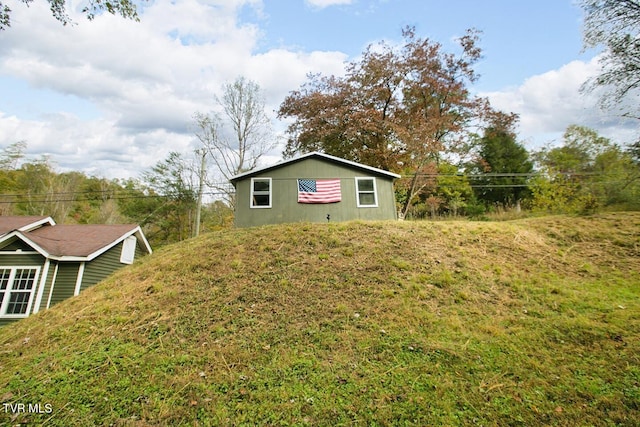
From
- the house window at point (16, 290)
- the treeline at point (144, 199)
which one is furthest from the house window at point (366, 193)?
the treeline at point (144, 199)

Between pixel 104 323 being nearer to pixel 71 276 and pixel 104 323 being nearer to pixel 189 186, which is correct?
pixel 71 276

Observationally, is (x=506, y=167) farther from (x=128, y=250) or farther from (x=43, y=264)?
(x=43, y=264)

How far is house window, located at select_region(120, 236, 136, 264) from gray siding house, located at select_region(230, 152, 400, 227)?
5.73 meters

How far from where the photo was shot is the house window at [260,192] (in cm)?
1231

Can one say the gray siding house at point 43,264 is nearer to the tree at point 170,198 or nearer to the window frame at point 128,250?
the window frame at point 128,250

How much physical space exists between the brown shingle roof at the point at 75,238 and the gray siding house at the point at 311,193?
557 centimetres

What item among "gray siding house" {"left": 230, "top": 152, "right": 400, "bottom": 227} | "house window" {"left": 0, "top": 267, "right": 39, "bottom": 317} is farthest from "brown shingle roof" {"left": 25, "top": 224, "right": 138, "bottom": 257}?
"gray siding house" {"left": 230, "top": 152, "right": 400, "bottom": 227}

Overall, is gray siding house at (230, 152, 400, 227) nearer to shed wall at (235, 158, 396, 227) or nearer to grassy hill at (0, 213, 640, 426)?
shed wall at (235, 158, 396, 227)

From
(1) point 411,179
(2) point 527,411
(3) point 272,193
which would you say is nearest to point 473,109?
(1) point 411,179

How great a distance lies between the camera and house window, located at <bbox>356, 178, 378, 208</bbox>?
12.5 metres

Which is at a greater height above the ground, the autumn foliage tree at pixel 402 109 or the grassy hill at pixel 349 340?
the autumn foliage tree at pixel 402 109

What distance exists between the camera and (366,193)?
497 inches

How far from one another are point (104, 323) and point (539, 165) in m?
24.5

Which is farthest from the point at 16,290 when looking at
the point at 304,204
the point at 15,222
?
the point at 304,204
